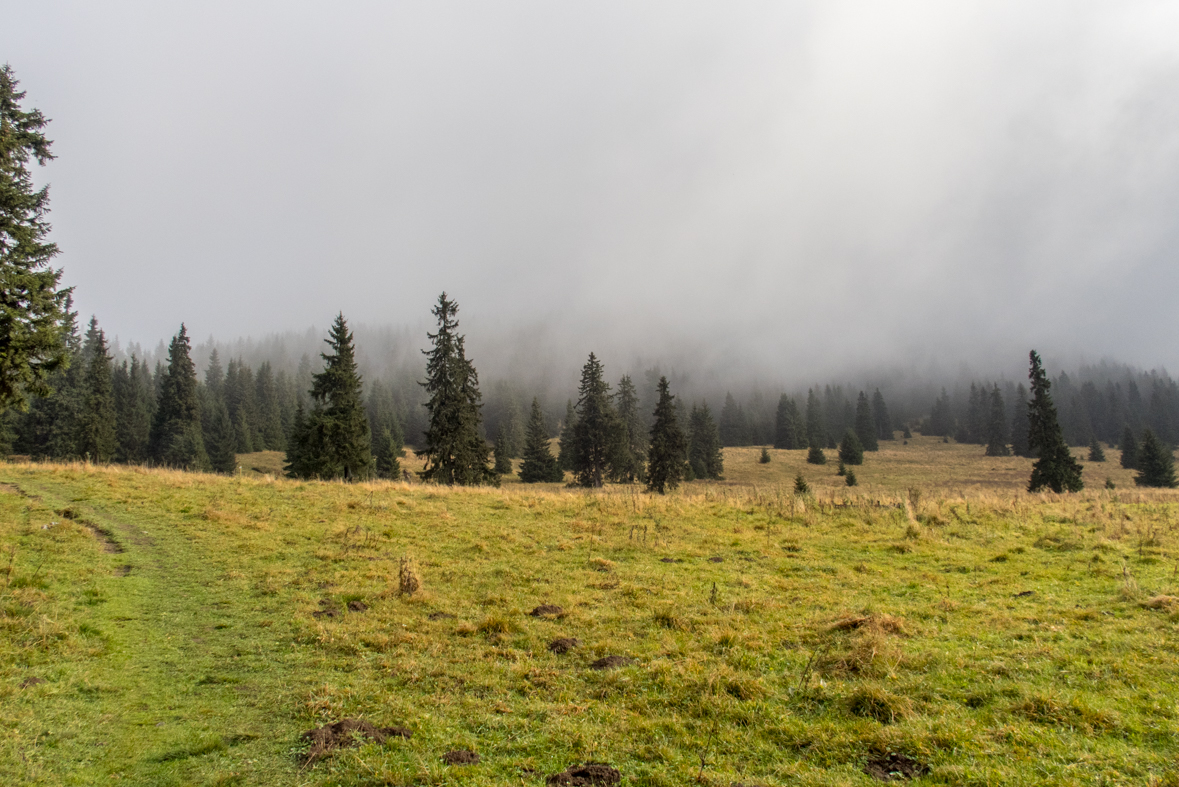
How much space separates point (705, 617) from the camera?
9758mm

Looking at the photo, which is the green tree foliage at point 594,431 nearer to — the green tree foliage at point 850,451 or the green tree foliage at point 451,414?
the green tree foliage at point 451,414

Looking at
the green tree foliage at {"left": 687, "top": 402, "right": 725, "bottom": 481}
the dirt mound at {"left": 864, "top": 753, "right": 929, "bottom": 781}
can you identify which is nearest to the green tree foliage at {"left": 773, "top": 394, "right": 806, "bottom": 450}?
the green tree foliage at {"left": 687, "top": 402, "right": 725, "bottom": 481}

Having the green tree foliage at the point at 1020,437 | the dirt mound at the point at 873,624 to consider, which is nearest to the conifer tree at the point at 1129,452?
the green tree foliage at the point at 1020,437

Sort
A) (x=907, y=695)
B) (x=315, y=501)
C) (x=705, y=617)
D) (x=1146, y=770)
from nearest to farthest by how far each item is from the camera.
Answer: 1. (x=1146, y=770)
2. (x=907, y=695)
3. (x=705, y=617)
4. (x=315, y=501)

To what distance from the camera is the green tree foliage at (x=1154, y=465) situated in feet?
177

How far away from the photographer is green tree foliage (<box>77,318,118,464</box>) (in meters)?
56.2

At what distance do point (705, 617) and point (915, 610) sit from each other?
3.87 meters

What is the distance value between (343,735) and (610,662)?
3.68 meters

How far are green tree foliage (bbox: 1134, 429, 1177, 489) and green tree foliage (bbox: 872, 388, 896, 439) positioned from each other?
77.8 m

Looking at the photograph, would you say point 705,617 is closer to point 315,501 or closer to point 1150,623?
point 1150,623

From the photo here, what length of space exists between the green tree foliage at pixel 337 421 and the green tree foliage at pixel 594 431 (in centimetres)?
2629

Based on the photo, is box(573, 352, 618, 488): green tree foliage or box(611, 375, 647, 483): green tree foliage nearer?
box(573, 352, 618, 488): green tree foliage

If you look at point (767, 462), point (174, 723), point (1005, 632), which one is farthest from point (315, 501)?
point (767, 462)

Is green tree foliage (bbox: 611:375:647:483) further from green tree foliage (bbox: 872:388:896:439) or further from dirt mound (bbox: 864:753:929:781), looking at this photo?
green tree foliage (bbox: 872:388:896:439)
